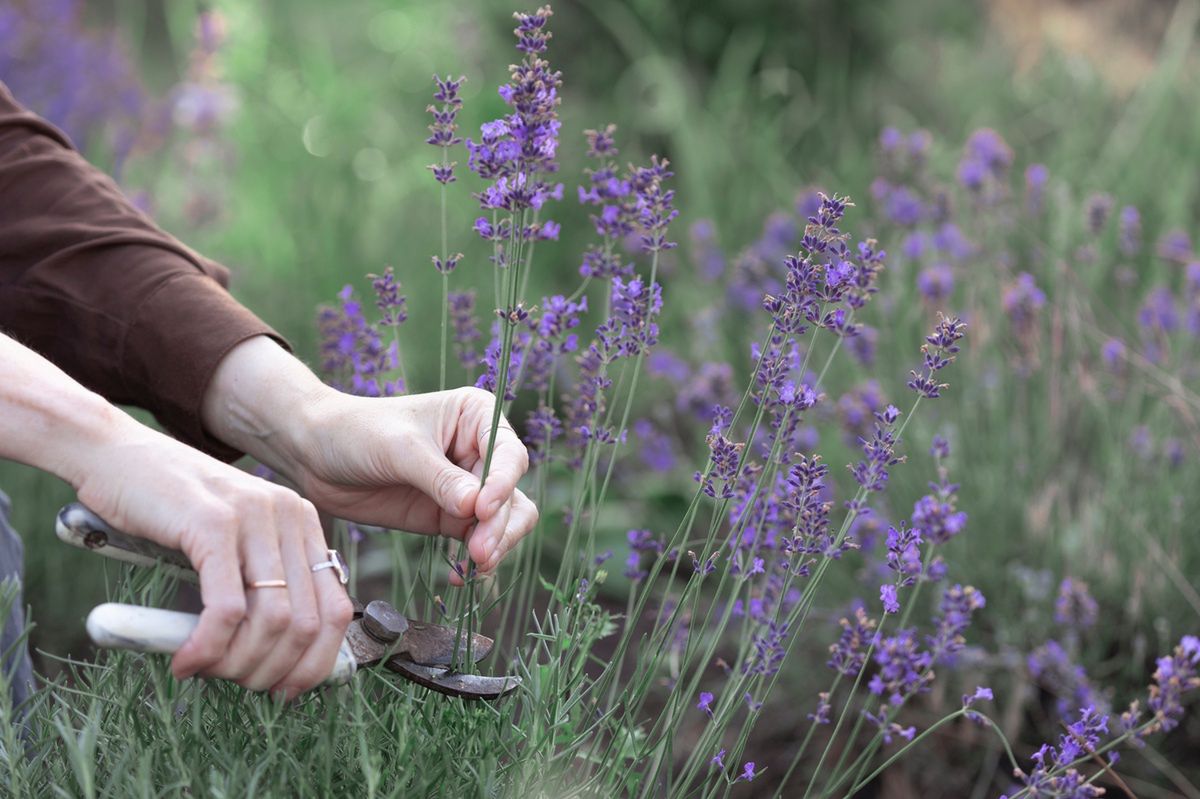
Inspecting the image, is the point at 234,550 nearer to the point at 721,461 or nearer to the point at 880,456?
the point at 721,461

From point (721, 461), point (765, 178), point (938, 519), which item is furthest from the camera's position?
point (765, 178)

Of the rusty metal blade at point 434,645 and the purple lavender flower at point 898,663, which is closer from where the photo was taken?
the rusty metal blade at point 434,645

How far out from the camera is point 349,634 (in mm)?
1232

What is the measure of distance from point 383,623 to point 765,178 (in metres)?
3.20

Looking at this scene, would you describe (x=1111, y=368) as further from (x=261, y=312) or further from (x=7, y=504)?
(x=261, y=312)

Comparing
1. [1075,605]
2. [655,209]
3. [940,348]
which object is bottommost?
[1075,605]

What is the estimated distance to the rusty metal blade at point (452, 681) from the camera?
1239 mm

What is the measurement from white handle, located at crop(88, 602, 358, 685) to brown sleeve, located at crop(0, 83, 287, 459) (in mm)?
601

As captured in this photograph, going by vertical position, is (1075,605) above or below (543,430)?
below

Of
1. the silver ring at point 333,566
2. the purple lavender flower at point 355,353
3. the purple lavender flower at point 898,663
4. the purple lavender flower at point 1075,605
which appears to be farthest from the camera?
the purple lavender flower at point 1075,605

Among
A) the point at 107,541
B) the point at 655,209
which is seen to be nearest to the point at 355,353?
the point at 655,209

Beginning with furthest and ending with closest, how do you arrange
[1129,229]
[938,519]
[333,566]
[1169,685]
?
[1129,229]
[938,519]
[1169,685]
[333,566]

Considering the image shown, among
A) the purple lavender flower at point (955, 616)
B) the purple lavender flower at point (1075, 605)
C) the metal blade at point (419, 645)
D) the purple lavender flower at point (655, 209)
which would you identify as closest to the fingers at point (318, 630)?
the metal blade at point (419, 645)

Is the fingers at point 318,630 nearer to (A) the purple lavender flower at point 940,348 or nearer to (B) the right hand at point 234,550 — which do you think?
(B) the right hand at point 234,550
